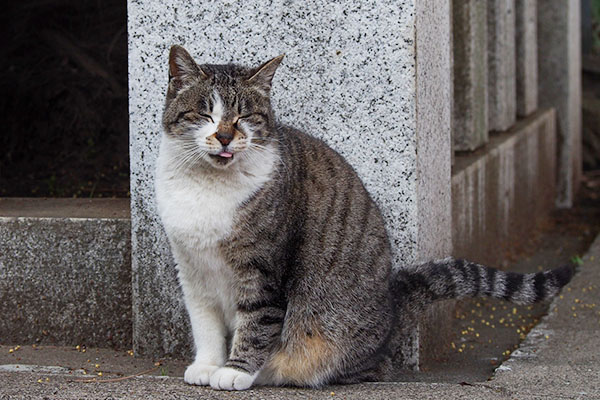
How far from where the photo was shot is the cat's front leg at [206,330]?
343 cm

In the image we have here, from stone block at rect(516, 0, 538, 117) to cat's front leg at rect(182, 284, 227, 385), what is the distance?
4.53 m

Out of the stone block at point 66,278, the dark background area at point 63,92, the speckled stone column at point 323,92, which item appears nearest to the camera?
the speckled stone column at point 323,92

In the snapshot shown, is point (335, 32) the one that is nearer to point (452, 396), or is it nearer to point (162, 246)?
point (162, 246)

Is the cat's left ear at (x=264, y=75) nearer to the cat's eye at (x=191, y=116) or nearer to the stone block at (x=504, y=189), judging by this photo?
the cat's eye at (x=191, y=116)

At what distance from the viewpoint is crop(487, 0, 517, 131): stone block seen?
623cm

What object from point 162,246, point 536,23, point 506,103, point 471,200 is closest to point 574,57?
point 536,23

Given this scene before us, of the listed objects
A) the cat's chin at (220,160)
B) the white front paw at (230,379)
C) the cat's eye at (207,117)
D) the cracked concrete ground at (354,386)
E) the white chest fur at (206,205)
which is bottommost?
the cracked concrete ground at (354,386)

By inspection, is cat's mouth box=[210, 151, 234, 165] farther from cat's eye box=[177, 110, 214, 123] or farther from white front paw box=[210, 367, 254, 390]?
white front paw box=[210, 367, 254, 390]

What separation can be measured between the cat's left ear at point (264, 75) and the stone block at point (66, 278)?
1.07m

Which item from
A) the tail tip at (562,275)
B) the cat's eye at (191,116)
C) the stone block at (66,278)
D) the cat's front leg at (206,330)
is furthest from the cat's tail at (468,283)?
the stone block at (66,278)

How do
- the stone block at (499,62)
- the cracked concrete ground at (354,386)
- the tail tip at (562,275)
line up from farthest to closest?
the stone block at (499,62), the tail tip at (562,275), the cracked concrete ground at (354,386)

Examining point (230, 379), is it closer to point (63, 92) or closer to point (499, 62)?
point (63, 92)

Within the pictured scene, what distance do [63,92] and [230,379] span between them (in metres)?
3.04

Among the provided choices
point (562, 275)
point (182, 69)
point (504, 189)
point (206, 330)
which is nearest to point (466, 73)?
point (504, 189)
